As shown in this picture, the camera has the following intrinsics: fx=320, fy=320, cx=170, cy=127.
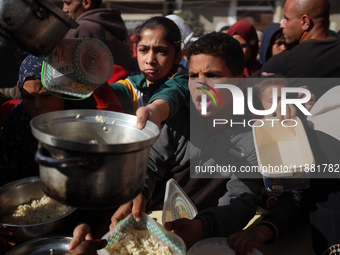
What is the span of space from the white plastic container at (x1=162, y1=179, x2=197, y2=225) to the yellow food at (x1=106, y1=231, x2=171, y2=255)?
13cm

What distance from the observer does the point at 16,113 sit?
1967 millimetres

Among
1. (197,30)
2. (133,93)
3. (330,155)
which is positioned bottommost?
(197,30)

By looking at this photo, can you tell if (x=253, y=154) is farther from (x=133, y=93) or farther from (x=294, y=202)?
→ (x=133, y=93)

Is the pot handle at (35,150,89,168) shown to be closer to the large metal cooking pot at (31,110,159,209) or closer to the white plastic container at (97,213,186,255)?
the large metal cooking pot at (31,110,159,209)

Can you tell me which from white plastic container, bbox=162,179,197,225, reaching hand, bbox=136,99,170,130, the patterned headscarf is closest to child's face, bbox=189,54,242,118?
reaching hand, bbox=136,99,170,130

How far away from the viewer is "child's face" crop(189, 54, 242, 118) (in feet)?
5.69

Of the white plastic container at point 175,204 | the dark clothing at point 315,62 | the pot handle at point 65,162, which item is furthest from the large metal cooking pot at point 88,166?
the dark clothing at point 315,62

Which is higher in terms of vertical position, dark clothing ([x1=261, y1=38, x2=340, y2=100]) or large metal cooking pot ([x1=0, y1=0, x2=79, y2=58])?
large metal cooking pot ([x1=0, y1=0, x2=79, y2=58])

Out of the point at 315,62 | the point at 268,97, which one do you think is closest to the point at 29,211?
the point at 268,97

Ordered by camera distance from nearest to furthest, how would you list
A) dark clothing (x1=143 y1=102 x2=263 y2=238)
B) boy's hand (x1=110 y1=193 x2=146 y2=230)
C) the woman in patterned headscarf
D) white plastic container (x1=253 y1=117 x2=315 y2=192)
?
1. boy's hand (x1=110 y1=193 x2=146 y2=230)
2. white plastic container (x1=253 y1=117 x2=315 y2=192)
3. dark clothing (x1=143 y1=102 x2=263 y2=238)
4. the woman in patterned headscarf

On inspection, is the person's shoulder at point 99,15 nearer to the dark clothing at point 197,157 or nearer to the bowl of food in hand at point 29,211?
the dark clothing at point 197,157

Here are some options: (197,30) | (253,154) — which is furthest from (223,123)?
(197,30)

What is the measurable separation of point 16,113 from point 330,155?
182 cm

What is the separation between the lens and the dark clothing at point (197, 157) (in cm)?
168
